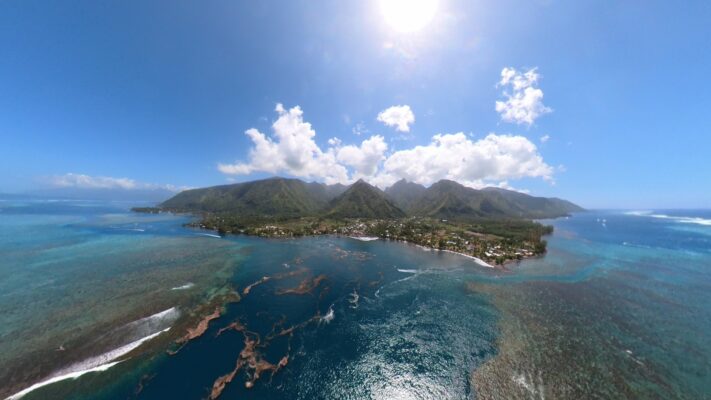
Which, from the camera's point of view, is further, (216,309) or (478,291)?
(478,291)

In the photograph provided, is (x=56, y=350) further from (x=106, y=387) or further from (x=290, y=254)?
(x=290, y=254)

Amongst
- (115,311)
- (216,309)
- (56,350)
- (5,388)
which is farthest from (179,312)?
(5,388)

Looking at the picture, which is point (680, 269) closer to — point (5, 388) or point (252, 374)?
point (252, 374)

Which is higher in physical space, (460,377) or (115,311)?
(115,311)

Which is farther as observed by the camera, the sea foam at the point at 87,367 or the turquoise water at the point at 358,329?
the turquoise water at the point at 358,329

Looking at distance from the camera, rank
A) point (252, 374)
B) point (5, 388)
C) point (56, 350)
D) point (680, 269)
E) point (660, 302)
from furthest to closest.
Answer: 1. point (680, 269)
2. point (660, 302)
3. point (56, 350)
4. point (252, 374)
5. point (5, 388)

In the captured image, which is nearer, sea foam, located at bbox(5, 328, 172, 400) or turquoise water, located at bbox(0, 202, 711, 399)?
sea foam, located at bbox(5, 328, 172, 400)

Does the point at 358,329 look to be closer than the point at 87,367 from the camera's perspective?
No

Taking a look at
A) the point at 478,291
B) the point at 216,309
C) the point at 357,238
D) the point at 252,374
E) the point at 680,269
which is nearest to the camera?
the point at 252,374
